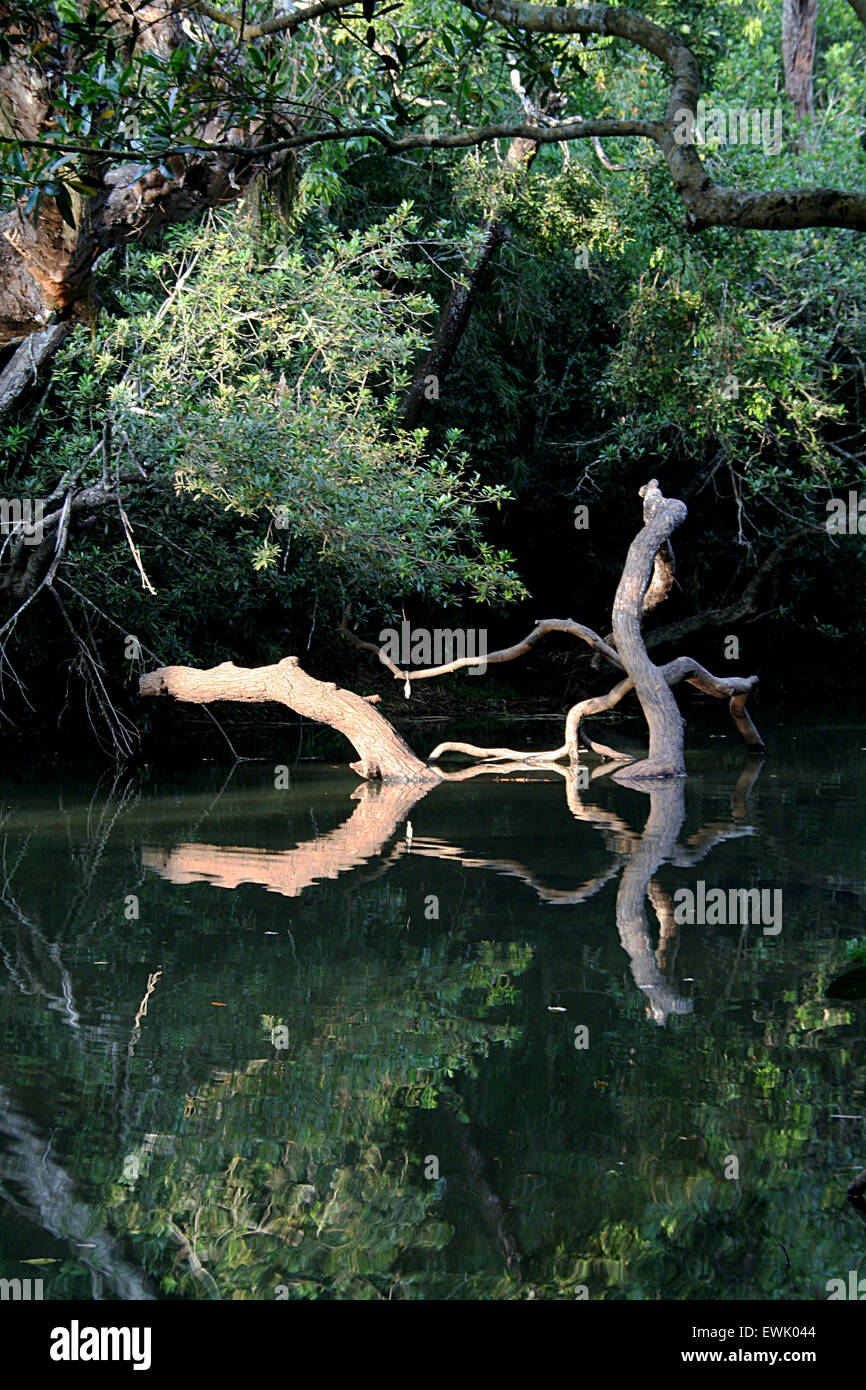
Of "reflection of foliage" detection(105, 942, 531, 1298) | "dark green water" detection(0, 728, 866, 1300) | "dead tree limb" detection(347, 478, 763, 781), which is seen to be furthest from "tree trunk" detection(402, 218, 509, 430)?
"reflection of foliage" detection(105, 942, 531, 1298)

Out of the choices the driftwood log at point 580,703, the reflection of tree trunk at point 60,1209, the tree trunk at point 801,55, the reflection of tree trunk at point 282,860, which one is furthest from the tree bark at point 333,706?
the tree trunk at point 801,55

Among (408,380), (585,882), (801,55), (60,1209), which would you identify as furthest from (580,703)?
(801,55)

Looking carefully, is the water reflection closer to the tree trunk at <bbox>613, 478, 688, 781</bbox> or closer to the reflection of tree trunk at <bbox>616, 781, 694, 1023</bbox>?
the reflection of tree trunk at <bbox>616, 781, 694, 1023</bbox>

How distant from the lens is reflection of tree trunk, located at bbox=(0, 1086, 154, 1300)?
321 cm

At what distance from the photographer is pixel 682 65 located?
5.70 meters

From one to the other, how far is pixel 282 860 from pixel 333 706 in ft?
13.0

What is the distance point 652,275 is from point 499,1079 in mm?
13275

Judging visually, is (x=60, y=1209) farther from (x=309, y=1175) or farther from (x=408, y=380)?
(x=408, y=380)

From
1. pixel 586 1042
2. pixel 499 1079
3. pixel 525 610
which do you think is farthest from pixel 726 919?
pixel 525 610

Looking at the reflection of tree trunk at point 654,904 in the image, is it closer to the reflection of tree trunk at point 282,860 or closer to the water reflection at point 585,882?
the water reflection at point 585,882

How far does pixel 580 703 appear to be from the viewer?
42.7ft

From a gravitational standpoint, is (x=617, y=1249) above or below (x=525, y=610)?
below

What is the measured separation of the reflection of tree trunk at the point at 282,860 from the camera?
764 centimetres

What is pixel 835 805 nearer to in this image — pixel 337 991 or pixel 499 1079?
pixel 337 991
